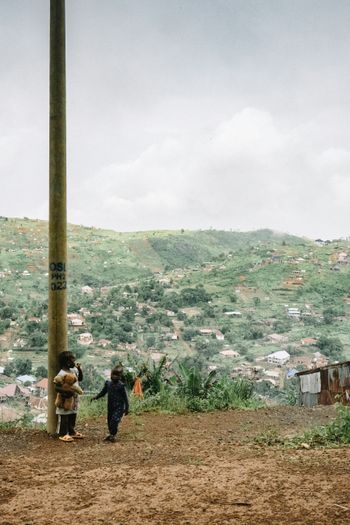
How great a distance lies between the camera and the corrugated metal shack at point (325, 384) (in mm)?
14062

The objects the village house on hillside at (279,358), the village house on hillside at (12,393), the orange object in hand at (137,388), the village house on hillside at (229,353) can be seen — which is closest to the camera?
the orange object in hand at (137,388)

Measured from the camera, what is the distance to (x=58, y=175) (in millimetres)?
7172

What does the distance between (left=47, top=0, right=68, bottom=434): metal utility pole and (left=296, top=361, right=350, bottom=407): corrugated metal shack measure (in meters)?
9.23

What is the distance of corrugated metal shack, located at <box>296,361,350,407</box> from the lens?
46.1ft

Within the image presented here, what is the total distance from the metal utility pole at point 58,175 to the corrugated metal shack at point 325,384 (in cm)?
923

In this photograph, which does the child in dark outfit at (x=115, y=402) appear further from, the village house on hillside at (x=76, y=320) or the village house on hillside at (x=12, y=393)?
the village house on hillside at (x=76, y=320)

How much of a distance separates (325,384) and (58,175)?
1082cm

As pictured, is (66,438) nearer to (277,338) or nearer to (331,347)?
(331,347)

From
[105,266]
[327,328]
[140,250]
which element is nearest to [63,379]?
[327,328]

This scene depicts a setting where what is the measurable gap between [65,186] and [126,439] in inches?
143

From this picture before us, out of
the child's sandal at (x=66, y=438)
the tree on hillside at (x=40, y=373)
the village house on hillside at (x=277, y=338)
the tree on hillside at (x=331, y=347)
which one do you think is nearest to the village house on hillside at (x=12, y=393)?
the tree on hillside at (x=40, y=373)

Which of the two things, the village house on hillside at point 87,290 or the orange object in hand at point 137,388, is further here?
the village house on hillside at point 87,290

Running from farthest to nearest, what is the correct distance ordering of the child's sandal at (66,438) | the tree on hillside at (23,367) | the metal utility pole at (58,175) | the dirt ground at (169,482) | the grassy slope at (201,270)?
the grassy slope at (201,270) → the tree on hillside at (23,367) → the metal utility pole at (58,175) → the child's sandal at (66,438) → the dirt ground at (169,482)

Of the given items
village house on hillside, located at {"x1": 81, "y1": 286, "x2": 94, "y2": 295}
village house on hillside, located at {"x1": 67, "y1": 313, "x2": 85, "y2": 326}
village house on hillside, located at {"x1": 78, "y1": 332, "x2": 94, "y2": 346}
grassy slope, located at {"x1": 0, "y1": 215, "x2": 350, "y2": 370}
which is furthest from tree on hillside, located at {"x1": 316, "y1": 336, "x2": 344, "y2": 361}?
village house on hillside, located at {"x1": 81, "y1": 286, "x2": 94, "y2": 295}
